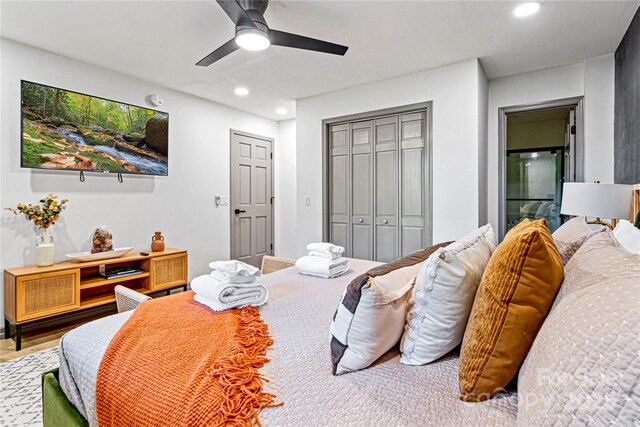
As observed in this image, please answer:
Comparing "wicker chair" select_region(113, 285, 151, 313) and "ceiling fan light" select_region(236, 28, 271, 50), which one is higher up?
"ceiling fan light" select_region(236, 28, 271, 50)

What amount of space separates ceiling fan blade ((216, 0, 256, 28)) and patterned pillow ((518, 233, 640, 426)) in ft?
7.19

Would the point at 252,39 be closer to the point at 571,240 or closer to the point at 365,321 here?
the point at 365,321

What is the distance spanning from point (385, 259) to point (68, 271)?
125 inches

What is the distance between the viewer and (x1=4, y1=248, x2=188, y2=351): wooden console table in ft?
8.77

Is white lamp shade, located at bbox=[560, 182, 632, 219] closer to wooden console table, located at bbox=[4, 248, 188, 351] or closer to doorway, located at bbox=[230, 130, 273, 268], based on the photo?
wooden console table, located at bbox=[4, 248, 188, 351]

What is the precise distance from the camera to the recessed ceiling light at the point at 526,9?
240 centimetres

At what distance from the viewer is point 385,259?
13.2 feet

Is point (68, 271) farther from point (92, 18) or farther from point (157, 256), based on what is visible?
point (92, 18)

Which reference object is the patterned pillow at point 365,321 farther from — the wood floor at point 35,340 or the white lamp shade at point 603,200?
the wood floor at point 35,340

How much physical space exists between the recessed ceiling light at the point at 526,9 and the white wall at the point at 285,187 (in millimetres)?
3648

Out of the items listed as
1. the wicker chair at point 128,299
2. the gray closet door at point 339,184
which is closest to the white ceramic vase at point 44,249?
the wicker chair at point 128,299

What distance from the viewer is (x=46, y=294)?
2789 millimetres

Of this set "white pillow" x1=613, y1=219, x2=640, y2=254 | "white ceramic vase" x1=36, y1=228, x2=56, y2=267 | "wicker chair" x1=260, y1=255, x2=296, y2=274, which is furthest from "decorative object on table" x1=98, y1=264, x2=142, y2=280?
"white pillow" x1=613, y1=219, x2=640, y2=254

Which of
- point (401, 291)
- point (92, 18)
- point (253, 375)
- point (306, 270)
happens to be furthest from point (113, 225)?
point (401, 291)
